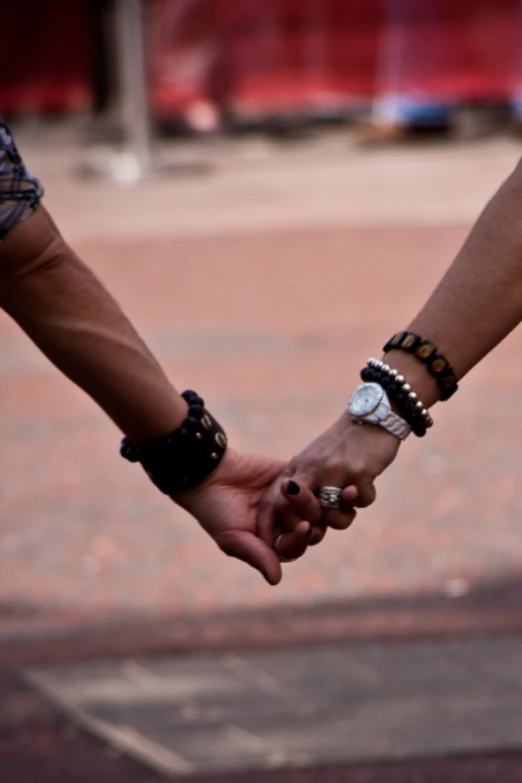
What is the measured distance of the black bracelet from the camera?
257cm

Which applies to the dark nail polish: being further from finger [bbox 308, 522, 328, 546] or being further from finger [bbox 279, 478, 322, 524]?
finger [bbox 308, 522, 328, 546]

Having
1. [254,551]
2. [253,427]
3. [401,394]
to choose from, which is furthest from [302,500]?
[253,427]

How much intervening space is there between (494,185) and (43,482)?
6.99 metres

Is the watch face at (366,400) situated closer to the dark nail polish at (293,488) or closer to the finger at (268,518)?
the dark nail polish at (293,488)

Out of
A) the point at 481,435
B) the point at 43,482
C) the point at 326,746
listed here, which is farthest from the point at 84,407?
the point at 326,746

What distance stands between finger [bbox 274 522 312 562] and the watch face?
22cm

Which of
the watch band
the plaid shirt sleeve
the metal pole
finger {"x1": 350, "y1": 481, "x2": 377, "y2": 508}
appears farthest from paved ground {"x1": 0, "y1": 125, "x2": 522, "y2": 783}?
the metal pole

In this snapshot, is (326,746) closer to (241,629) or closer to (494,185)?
(241,629)

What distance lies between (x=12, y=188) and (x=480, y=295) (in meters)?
0.76

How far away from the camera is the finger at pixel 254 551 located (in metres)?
2.61

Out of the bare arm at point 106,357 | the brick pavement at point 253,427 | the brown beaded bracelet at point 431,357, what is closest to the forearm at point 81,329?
the bare arm at point 106,357

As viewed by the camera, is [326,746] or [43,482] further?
[43,482]

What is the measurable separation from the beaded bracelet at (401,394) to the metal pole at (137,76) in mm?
10436

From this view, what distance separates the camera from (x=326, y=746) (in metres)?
3.59
